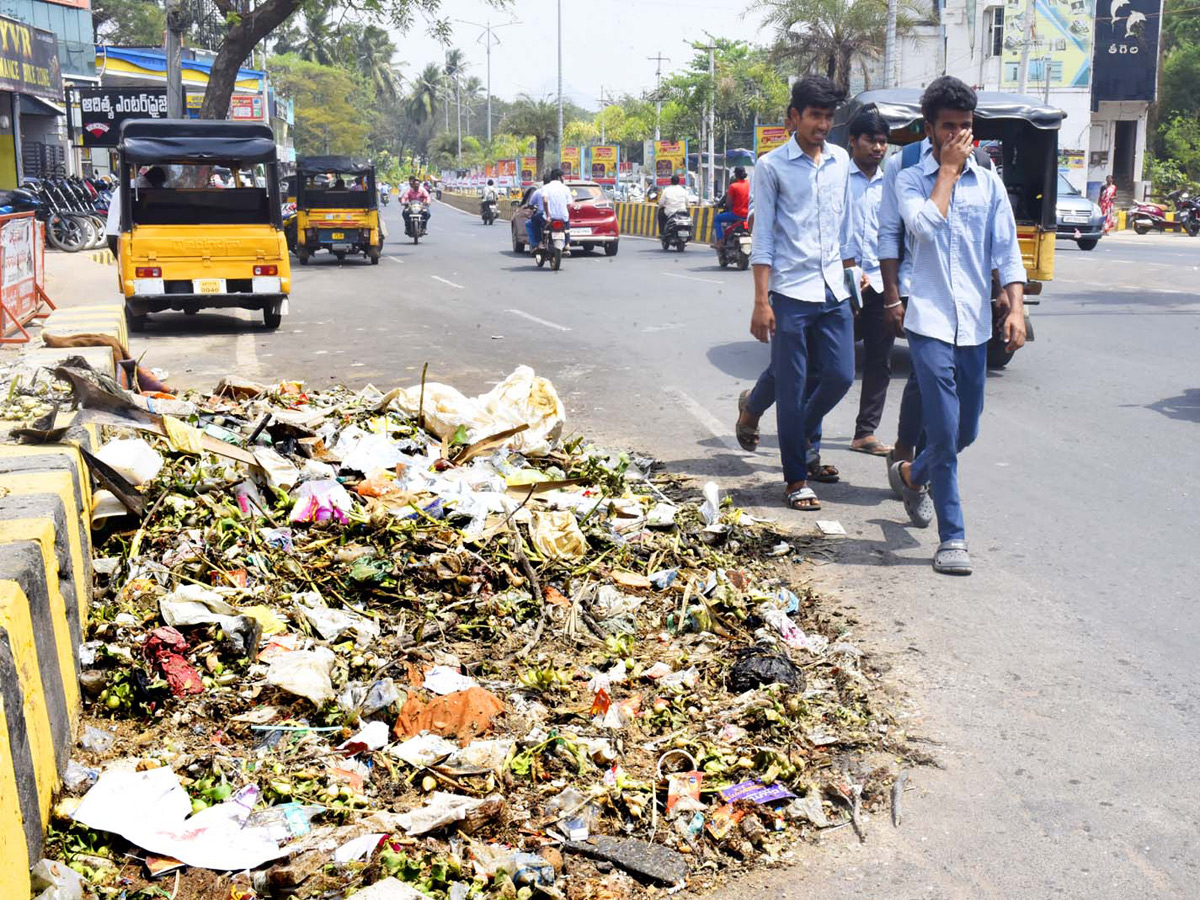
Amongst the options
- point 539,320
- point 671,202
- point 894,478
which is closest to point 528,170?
point 671,202

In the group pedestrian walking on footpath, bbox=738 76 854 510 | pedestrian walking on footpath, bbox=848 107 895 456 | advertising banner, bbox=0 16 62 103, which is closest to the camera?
pedestrian walking on footpath, bbox=738 76 854 510

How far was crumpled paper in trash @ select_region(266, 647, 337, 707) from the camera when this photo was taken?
3957 millimetres

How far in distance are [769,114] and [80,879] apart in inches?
2523

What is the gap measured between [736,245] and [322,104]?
225 feet

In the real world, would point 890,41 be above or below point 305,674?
above

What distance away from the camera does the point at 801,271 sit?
6441 mm

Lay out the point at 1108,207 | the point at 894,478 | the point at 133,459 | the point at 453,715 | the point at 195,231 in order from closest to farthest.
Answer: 1. the point at 453,715
2. the point at 133,459
3. the point at 894,478
4. the point at 195,231
5. the point at 1108,207

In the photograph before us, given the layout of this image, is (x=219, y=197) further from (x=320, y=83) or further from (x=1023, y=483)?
(x=320, y=83)

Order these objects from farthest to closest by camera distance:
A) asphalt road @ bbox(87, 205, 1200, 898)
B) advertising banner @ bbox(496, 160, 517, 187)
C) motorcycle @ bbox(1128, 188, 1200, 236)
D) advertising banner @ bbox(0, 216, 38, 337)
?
advertising banner @ bbox(496, 160, 517, 187)
motorcycle @ bbox(1128, 188, 1200, 236)
advertising banner @ bbox(0, 216, 38, 337)
asphalt road @ bbox(87, 205, 1200, 898)

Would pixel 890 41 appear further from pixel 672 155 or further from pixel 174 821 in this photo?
pixel 174 821

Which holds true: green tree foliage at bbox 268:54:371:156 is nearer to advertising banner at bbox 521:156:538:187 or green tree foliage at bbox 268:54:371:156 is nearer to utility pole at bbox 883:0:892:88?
advertising banner at bbox 521:156:538:187

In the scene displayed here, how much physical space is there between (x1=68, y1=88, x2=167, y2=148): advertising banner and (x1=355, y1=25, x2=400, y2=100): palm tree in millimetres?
78937

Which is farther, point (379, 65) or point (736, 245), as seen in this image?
point (379, 65)

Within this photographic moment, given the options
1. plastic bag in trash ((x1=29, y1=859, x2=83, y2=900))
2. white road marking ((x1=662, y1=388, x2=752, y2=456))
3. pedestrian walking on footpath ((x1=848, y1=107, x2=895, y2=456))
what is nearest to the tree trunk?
Answer: white road marking ((x1=662, y1=388, x2=752, y2=456))
